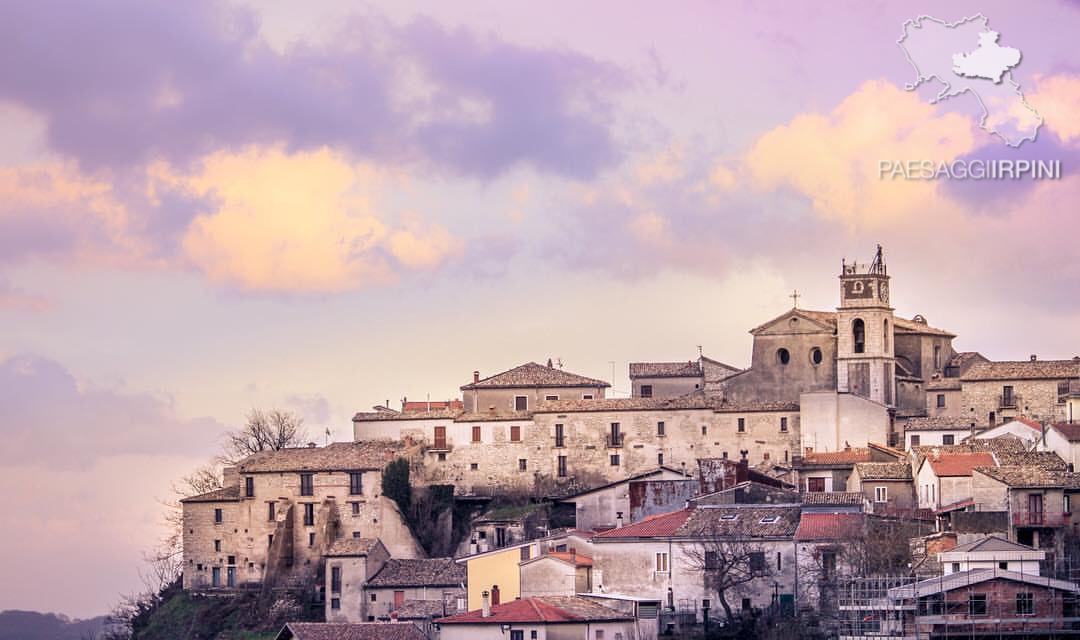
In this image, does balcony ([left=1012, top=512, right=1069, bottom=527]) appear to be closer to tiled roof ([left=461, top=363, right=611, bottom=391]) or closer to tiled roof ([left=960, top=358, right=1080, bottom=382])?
tiled roof ([left=960, top=358, right=1080, bottom=382])

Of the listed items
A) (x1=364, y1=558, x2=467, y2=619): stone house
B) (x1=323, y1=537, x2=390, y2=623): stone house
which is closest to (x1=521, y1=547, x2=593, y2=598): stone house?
(x1=364, y1=558, x2=467, y2=619): stone house

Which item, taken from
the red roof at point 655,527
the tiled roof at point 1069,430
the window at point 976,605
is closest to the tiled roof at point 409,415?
the red roof at point 655,527

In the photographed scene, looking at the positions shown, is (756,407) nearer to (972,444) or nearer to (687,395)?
(687,395)

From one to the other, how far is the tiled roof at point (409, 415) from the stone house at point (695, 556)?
1556 centimetres

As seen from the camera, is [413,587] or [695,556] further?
[413,587]

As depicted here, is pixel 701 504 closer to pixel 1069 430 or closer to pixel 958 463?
pixel 958 463

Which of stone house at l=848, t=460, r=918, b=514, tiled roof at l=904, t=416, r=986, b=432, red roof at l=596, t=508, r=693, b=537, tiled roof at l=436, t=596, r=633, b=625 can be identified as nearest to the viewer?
tiled roof at l=436, t=596, r=633, b=625

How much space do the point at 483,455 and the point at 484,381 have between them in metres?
4.31

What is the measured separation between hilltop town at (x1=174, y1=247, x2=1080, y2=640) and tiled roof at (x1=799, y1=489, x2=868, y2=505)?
134 millimetres

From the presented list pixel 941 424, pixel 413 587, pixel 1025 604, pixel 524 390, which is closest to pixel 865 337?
pixel 941 424

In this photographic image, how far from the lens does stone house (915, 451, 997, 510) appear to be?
233ft

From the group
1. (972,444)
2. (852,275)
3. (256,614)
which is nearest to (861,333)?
(852,275)

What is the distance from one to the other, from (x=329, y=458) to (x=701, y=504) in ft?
52.7

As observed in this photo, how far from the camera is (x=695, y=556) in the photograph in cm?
6906
